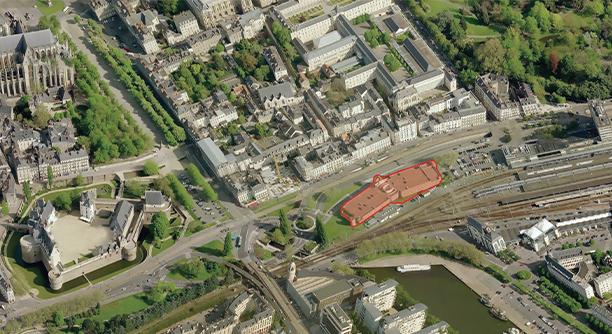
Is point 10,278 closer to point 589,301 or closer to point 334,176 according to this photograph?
point 334,176

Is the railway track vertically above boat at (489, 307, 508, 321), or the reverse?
the railway track

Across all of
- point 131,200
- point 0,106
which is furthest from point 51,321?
point 0,106

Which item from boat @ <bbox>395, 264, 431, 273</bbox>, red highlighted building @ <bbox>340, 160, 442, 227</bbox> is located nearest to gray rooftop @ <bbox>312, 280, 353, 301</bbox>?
boat @ <bbox>395, 264, 431, 273</bbox>

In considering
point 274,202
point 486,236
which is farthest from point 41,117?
point 486,236

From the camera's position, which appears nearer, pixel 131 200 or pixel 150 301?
pixel 150 301

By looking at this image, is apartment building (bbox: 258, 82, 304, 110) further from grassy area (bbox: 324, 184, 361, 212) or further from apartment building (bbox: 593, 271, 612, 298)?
apartment building (bbox: 593, 271, 612, 298)

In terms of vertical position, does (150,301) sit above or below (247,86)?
below

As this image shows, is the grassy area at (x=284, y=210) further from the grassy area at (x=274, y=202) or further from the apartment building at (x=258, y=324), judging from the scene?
the apartment building at (x=258, y=324)
